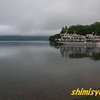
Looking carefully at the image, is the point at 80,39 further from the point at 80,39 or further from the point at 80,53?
the point at 80,53

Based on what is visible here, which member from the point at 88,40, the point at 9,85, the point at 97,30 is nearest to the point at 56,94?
the point at 9,85

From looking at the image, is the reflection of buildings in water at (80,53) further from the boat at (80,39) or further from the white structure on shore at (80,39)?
the white structure on shore at (80,39)

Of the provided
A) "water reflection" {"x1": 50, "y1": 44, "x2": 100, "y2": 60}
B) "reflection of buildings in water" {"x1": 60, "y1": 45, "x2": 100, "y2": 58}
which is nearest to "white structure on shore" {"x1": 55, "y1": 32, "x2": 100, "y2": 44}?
"reflection of buildings in water" {"x1": 60, "y1": 45, "x2": 100, "y2": 58}

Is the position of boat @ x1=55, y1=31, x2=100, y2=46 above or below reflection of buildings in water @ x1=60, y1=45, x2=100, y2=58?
above

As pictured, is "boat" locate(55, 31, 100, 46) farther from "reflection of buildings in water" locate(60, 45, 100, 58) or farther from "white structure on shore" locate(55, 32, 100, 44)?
"reflection of buildings in water" locate(60, 45, 100, 58)

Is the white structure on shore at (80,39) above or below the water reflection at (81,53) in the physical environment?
above

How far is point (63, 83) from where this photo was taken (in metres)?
21.1

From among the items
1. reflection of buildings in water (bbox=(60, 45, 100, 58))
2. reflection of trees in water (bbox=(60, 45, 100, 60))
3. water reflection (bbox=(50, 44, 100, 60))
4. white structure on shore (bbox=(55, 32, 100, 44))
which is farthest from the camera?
white structure on shore (bbox=(55, 32, 100, 44))

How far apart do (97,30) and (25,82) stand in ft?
467

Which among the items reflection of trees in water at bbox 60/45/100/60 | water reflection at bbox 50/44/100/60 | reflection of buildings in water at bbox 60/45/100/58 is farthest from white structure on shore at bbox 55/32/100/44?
reflection of trees in water at bbox 60/45/100/60

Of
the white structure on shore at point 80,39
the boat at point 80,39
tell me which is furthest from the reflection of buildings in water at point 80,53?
the white structure on shore at point 80,39

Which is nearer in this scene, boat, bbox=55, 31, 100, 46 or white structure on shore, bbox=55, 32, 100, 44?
boat, bbox=55, 31, 100, 46

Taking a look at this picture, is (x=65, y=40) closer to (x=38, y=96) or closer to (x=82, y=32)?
(x=82, y=32)

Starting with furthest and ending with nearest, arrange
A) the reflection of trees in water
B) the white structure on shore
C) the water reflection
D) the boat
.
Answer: the white structure on shore < the boat < the reflection of trees in water < the water reflection
